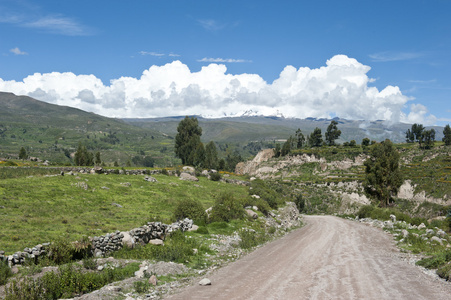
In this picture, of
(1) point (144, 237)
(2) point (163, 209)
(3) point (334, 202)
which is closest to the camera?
(1) point (144, 237)

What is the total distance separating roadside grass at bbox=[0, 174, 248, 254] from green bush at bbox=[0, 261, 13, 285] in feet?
8.70

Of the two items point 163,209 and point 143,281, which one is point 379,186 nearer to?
point 163,209

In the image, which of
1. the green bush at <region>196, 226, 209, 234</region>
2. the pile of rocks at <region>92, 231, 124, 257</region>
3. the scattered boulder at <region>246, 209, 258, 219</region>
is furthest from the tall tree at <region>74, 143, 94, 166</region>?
the pile of rocks at <region>92, 231, 124, 257</region>

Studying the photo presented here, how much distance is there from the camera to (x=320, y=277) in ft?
55.2

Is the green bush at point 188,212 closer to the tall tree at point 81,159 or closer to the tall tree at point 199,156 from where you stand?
the tall tree at point 199,156

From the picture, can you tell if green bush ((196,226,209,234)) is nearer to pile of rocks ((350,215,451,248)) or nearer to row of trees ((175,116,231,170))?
pile of rocks ((350,215,451,248))

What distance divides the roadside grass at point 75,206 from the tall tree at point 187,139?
53.9m

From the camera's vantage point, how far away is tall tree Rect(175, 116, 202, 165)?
104000 millimetres

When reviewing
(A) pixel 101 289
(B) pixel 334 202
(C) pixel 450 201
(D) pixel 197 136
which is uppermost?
(D) pixel 197 136

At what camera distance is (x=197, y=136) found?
10731cm

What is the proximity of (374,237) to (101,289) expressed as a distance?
30.9m

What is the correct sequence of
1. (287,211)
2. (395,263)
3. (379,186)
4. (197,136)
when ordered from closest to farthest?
(395,263) → (287,211) → (379,186) → (197,136)

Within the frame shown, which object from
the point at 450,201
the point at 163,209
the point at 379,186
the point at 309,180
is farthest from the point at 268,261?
the point at 309,180

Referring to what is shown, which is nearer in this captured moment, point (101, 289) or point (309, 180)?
point (101, 289)
